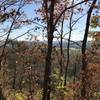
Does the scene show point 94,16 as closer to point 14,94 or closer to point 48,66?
point 48,66

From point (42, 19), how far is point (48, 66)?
2019 millimetres

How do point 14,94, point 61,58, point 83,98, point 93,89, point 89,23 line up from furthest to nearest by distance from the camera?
1. point 14,94
2. point 61,58
3. point 89,23
4. point 93,89
5. point 83,98

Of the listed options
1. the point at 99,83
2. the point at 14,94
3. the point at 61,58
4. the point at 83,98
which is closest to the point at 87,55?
the point at 83,98

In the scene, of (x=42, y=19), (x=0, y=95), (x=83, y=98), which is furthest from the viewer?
(x=83, y=98)

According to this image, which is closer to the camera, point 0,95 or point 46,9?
point 46,9

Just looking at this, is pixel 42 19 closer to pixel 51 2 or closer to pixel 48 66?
pixel 51 2

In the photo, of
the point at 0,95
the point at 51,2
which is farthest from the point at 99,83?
the point at 51,2

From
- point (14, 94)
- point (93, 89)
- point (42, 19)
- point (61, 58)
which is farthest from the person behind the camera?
point (14, 94)

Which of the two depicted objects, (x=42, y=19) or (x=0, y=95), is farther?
(x=0, y=95)

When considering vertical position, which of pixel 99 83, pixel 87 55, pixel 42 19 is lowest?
pixel 99 83

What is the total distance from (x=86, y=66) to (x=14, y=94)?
57.1ft

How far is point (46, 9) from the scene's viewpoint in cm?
1448

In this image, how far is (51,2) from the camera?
14047 millimetres

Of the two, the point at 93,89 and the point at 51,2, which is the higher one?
the point at 51,2
